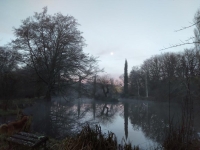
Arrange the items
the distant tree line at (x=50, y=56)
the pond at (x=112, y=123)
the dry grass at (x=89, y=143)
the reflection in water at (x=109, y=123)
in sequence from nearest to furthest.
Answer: the dry grass at (x=89, y=143), the pond at (x=112, y=123), the reflection in water at (x=109, y=123), the distant tree line at (x=50, y=56)

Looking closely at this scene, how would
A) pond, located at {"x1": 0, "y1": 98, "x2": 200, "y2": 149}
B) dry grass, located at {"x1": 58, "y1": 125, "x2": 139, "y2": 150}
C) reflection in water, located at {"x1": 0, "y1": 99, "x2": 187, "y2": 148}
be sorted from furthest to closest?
reflection in water, located at {"x1": 0, "y1": 99, "x2": 187, "y2": 148} < pond, located at {"x1": 0, "y1": 98, "x2": 200, "y2": 149} < dry grass, located at {"x1": 58, "y1": 125, "x2": 139, "y2": 150}

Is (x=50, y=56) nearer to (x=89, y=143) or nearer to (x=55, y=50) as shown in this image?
(x=55, y=50)

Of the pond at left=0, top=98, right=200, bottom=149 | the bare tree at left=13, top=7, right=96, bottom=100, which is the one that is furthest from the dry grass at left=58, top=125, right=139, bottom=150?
the bare tree at left=13, top=7, right=96, bottom=100

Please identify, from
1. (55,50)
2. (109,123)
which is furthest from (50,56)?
(109,123)

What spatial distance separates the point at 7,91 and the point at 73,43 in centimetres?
790

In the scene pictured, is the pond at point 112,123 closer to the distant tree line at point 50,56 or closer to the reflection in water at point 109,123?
the reflection in water at point 109,123

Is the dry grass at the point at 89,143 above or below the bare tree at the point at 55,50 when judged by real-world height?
below

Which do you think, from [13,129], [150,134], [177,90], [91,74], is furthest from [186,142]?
[177,90]

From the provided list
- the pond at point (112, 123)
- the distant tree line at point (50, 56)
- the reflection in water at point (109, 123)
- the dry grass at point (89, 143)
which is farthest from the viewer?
the distant tree line at point (50, 56)

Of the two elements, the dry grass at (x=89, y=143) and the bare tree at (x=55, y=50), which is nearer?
the dry grass at (x=89, y=143)

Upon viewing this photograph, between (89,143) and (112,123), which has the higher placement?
(89,143)

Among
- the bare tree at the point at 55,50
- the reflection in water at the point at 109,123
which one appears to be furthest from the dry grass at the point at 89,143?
the bare tree at the point at 55,50

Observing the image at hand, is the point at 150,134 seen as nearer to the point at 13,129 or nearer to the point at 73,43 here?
the point at 13,129

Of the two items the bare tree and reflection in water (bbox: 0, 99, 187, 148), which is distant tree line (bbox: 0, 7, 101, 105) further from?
reflection in water (bbox: 0, 99, 187, 148)
